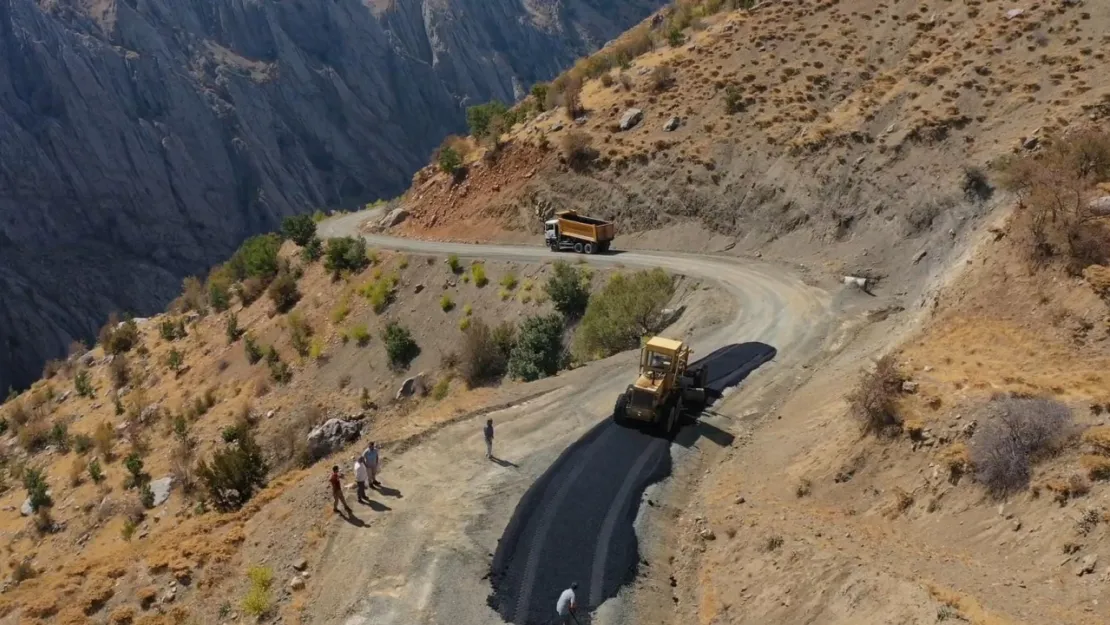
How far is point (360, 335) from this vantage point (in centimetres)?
3950

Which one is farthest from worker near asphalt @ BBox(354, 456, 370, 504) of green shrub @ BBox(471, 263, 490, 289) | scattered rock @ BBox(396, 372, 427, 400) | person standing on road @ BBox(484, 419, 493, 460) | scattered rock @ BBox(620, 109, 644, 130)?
scattered rock @ BBox(620, 109, 644, 130)

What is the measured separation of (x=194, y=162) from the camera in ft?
361

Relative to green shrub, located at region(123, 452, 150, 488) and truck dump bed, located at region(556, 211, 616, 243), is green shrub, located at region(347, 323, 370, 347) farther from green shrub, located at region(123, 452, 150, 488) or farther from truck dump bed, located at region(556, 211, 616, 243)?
truck dump bed, located at region(556, 211, 616, 243)

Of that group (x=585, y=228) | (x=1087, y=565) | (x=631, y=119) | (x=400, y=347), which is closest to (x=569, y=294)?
(x=585, y=228)

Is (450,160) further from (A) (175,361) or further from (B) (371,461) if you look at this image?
(B) (371,461)

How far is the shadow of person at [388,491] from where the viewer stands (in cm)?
1833

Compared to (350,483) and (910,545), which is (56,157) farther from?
(910,545)

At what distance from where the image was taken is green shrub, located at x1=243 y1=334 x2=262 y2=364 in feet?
138

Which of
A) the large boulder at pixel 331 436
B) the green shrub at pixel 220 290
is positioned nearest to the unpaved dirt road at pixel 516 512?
the large boulder at pixel 331 436

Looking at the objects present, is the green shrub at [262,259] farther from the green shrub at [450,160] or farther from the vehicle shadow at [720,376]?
the vehicle shadow at [720,376]

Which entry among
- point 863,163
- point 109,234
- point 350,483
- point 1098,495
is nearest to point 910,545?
point 1098,495

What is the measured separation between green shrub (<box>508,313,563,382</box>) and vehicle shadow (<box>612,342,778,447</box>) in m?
7.47

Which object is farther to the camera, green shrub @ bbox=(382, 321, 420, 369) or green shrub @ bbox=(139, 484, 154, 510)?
green shrub @ bbox=(382, 321, 420, 369)

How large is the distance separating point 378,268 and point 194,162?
81.0 metres
